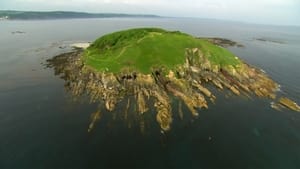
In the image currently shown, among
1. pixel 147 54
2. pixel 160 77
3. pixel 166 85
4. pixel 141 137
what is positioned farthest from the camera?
pixel 147 54

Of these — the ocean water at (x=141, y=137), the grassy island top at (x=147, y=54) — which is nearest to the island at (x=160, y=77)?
the grassy island top at (x=147, y=54)

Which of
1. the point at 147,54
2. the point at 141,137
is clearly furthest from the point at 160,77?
the point at 141,137

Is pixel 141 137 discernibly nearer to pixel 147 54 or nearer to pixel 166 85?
pixel 166 85

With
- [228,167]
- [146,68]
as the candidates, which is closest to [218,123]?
[228,167]

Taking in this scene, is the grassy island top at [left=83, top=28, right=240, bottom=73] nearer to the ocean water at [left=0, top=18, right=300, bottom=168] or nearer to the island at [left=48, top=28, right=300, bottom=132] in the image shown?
the island at [left=48, top=28, right=300, bottom=132]

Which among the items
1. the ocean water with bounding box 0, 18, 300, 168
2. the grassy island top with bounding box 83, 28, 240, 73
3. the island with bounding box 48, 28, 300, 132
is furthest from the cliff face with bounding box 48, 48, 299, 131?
the ocean water with bounding box 0, 18, 300, 168

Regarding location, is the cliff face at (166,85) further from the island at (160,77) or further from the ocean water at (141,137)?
the ocean water at (141,137)

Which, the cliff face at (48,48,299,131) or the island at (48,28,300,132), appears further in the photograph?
the island at (48,28,300,132)
